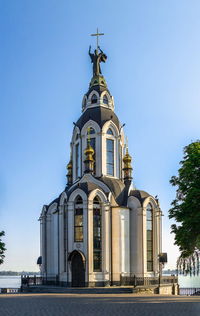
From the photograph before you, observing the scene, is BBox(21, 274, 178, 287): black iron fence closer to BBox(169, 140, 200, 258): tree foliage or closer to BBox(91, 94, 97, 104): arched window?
BBox(169, 140, 200, 258): tree foliage

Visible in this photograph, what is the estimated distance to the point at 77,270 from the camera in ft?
103

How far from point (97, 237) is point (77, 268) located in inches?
110

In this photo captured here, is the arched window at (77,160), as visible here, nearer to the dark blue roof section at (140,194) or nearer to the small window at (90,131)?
the small window at (90,131)

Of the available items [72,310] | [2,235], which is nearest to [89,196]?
[2,235]

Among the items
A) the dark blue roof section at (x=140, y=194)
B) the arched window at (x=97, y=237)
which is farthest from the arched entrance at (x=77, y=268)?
the dark blue roof section at (x=140, y=194)

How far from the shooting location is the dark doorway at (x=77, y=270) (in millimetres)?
31203

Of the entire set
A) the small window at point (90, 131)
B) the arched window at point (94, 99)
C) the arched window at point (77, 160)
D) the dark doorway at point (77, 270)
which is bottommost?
the dark doorway at point (77, 270)

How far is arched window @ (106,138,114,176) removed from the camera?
37281 mm

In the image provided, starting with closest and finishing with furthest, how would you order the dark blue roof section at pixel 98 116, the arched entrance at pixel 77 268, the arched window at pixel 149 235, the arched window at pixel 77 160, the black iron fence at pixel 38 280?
the arched entrance at pixel 77 268 < the black iron fence at pixel 38 280 < the arched window at pixel 149 235 < the dark blue roof section at pixel 98 116 < the arched window at pixel 77 160

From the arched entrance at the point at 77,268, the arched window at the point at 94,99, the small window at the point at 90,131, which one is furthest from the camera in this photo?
the arched window at the point at 94,99

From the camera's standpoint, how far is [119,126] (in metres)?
38.8

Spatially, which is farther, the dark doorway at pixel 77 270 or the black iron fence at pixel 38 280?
the black iron fence at pixel 38 280

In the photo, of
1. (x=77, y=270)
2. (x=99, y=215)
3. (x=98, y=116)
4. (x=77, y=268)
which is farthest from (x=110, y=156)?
(x=77, y=270)

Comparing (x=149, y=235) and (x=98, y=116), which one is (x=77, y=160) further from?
(x=149, y=235)
